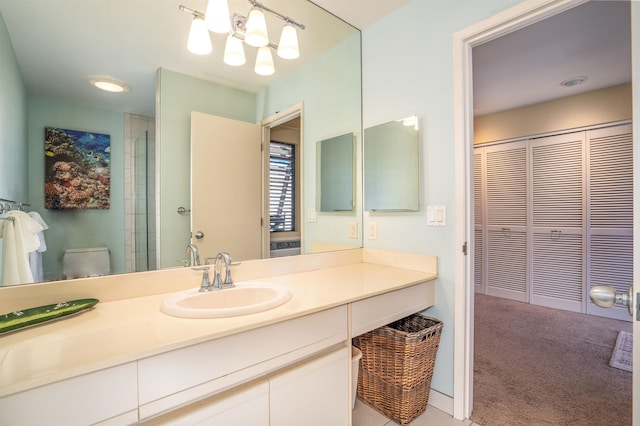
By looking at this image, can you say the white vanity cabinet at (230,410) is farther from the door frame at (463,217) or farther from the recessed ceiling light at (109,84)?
the recessed ceiling light at (109,84)

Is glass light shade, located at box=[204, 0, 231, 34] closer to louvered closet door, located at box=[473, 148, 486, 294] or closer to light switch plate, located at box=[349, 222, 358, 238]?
light switch plate, located at box=[349, 222, 358, 238]

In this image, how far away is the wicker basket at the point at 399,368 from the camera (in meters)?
1.56

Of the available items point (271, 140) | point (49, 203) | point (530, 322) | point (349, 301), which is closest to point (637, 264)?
point (349, 301)

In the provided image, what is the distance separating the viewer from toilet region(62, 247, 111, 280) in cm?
115

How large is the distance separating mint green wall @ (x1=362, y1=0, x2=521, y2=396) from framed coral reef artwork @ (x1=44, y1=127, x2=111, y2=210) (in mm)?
1544

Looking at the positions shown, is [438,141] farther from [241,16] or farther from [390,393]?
[390,393]

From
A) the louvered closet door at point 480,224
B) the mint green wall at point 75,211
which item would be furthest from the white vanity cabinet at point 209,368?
the louvered closet door at point 480,224

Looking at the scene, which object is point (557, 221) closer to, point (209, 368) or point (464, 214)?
point (464, 214)

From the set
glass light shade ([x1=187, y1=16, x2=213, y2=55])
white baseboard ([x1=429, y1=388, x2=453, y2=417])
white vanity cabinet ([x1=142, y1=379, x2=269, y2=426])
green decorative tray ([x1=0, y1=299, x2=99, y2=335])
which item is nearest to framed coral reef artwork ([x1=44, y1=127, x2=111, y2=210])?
green decorative tray ([x1=0, y1=299, x2=99, y2=335])

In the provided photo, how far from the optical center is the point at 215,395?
0.97 m

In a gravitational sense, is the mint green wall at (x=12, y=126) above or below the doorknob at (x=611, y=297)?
above

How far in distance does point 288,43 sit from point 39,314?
1686 mm

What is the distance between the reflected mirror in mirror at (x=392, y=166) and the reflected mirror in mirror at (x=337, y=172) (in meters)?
0.13

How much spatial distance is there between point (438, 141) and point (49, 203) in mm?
1811
